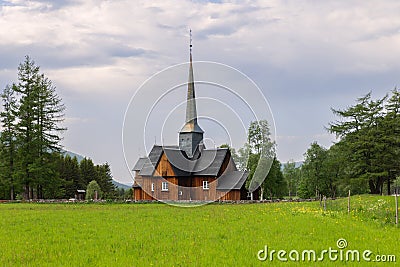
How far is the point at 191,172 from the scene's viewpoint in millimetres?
63688

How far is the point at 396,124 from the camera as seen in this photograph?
55.6 meters

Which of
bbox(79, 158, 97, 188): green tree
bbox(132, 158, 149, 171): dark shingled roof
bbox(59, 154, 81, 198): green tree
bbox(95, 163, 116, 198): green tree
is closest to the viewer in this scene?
bbox(132, 158, 149, 171): dark shingled roof

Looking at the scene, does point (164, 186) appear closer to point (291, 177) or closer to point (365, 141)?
point (365, 141)

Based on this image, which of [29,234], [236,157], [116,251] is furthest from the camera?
[236,157]

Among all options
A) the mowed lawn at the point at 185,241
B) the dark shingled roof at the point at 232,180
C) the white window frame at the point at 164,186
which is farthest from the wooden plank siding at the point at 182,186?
the mowed lawn at the point at 185,241

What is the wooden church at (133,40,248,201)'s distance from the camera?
61.6 m

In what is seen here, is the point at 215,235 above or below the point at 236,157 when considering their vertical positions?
below

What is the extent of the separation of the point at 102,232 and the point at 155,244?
166 inches

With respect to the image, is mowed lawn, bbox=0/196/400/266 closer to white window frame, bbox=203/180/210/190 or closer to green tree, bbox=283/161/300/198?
white window frame, bbox=203/180/210/190

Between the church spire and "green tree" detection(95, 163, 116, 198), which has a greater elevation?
the church spire

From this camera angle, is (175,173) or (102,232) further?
(175,173)

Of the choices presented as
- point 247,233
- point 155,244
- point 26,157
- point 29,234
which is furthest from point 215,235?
point 26,157

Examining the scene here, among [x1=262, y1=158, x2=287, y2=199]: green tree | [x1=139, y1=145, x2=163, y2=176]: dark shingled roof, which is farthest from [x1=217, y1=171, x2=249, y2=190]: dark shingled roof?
[x1=139, y1=145, x2=163, y2=176]: dark shingled roof

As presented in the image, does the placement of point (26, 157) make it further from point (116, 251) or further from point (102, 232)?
point (116, 251)
